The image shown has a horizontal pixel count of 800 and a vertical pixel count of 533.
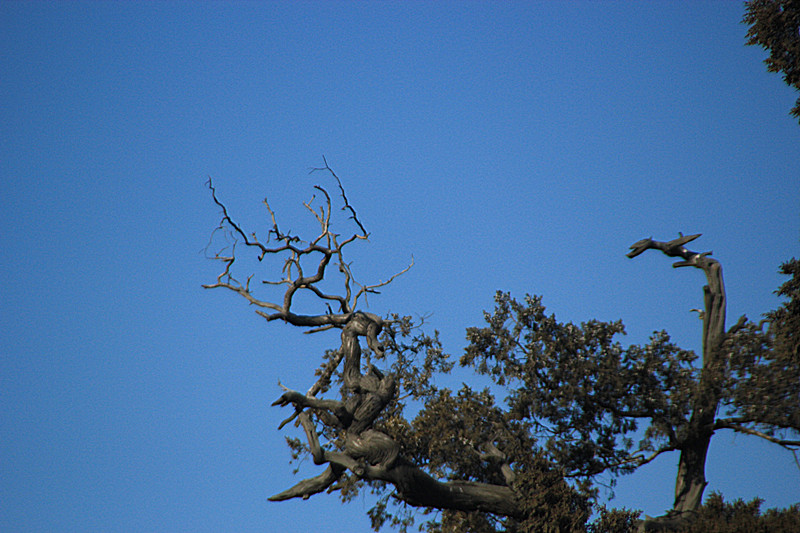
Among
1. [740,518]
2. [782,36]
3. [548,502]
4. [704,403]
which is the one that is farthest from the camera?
[782,36]

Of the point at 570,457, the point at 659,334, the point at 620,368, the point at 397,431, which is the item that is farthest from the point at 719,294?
the point at 397,431

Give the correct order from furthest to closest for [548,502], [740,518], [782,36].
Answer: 1. [782,36]
2. [548,502]
3. [740,518]

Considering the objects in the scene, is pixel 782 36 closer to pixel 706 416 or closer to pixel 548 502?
pixel 706 416

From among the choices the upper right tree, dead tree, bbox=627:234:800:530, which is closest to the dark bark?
dead tree, bbox=627:234:800:530

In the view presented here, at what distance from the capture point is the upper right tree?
2475cm

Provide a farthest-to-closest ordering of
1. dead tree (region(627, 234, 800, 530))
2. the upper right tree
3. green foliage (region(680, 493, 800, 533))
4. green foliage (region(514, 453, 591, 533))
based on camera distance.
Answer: the upper right tree → dead tree (region(627, 234, 800, 530)) → green foliage (region(514, 453, 591, 533)) → green foliage (region(680, 493, 800, 533))

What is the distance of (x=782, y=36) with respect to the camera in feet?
82.0

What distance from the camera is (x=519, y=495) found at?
1948 centimetres

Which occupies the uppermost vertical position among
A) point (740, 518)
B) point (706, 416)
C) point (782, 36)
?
point (782, 36)

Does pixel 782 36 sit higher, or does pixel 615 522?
pixel 782 36

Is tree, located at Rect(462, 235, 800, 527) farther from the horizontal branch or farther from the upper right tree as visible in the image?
the upper right tree

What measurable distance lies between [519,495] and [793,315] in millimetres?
9345

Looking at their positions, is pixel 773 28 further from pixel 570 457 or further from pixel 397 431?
pixel 397 431

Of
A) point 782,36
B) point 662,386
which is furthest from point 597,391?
point 782,36
